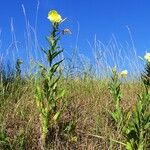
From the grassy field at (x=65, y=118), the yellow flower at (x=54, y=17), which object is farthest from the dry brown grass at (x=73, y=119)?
the yellow flower at (x=54, y=17)

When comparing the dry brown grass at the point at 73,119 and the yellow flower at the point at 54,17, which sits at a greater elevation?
the yellow flower at the point at 54,17

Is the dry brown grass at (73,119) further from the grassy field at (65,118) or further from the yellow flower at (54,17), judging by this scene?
the yellow flower at (54,17)

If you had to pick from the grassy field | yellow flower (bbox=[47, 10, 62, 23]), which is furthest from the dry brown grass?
yellow flower (bbox=[47, 10, 62, 23])

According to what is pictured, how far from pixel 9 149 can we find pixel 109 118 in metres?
1.49

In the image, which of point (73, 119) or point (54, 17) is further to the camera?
point (73, 119)

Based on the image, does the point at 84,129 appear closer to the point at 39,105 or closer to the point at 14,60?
the point at 39,105

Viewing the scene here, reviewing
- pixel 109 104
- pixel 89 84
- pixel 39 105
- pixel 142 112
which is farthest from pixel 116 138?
pixel 89 84

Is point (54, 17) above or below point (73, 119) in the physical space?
above

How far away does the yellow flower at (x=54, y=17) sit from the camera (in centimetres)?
447

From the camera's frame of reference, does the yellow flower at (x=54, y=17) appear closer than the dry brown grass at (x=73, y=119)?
No

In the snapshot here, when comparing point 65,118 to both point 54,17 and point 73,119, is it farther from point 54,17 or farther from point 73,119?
point 54,17

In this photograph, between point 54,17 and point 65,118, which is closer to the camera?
point 54,17

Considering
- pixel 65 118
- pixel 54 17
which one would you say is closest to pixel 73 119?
pixel 65 118

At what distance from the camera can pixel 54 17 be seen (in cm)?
448
